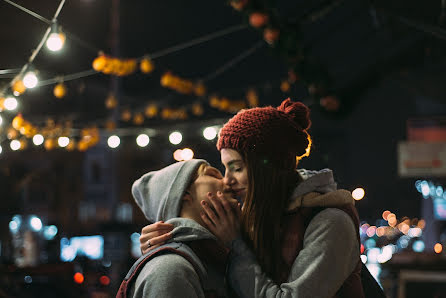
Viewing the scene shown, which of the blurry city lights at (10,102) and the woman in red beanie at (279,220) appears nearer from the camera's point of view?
the woman in red beanie at (279,220)

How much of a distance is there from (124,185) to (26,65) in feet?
152

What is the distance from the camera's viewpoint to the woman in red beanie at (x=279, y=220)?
320cm

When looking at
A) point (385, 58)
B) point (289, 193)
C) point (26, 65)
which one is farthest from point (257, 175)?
point (385, 58)

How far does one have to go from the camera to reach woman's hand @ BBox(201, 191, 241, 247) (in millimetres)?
3346

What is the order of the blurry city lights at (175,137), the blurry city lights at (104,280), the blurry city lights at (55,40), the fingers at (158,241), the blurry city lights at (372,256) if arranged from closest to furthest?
the fingers at (158,241)
the blurry city lights at (55,40)
the blurry city lights at (175,137)
the blurry city lights at (104,280)
the blurry city lights at (372,256)

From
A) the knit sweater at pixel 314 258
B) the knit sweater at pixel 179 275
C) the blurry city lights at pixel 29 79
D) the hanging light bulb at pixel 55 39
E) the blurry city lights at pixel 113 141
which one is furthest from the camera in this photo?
the blurry city lights at pixel 113 141

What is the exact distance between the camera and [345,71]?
22359mm

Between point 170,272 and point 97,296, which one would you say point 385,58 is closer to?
point 97,296

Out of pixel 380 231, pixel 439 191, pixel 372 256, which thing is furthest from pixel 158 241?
pixel 380 231

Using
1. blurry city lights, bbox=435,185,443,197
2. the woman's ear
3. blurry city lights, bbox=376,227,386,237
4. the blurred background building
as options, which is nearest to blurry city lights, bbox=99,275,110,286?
the blurred background building

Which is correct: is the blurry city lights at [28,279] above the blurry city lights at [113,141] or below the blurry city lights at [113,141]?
below

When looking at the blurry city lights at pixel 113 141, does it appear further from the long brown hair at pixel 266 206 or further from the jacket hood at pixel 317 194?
the jacket hood at pixel 317 194

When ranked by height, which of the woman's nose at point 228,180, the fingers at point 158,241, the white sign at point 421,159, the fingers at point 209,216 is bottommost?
Result: the fingers at point 158,241

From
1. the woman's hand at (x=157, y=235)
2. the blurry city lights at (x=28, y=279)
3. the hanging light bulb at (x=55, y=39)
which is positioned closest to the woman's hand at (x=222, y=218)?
the woman's hand at (x=157, y=235)
